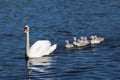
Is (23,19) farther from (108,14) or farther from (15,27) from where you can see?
(108,14)

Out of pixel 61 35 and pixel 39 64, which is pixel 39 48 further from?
pixel 61 35

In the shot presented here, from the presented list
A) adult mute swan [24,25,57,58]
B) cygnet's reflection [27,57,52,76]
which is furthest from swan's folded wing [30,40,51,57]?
cygnet's reflection [27,57,52,76]

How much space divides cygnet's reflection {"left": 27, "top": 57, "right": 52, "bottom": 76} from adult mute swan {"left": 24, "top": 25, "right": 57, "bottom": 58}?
0.36 meters

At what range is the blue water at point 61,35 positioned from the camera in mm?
23953

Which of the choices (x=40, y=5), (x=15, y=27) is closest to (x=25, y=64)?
(x=15, y=27)

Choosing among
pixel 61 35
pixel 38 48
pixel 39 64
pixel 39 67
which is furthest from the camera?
pixel 61 35

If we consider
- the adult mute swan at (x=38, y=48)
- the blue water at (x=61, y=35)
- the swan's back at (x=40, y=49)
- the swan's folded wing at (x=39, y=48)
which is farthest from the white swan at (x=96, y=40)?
the swan's folded wing at (x=39, y=48)

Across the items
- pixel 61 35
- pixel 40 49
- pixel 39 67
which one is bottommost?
pixel 39 67

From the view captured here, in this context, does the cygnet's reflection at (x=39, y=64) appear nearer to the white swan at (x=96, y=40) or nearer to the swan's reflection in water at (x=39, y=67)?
the swan's reflection in water at (x=39, y=67)

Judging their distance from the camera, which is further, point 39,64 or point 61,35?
point 61,35

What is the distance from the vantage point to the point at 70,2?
1907 inches

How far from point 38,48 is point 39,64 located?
2.07m

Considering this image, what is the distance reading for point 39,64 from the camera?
25688 millimetres

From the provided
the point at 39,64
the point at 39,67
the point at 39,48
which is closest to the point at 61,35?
the point at 39,48
